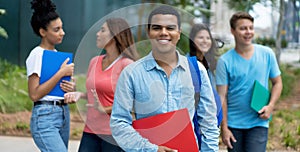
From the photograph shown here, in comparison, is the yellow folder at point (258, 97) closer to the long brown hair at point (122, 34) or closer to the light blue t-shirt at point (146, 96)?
the long brown hair at point (122, 34)

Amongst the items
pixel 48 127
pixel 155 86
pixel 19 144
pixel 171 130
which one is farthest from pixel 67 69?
pixel 19 144

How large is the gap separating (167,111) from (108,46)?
1310mm

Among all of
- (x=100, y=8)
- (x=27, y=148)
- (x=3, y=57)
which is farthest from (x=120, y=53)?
(x=100, y=8)

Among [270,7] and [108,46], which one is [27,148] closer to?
[108,46]

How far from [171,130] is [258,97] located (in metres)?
1.87

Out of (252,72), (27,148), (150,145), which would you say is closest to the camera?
(150,145)

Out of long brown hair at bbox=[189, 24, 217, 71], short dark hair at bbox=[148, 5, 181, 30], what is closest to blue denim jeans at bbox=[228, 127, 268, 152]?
long brown hair at bbox=[189, 24, 217, 71]

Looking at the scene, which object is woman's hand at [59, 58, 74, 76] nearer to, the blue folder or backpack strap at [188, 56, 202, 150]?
the blue folder

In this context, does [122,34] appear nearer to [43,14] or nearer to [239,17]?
[43,14]

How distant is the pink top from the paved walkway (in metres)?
3.09

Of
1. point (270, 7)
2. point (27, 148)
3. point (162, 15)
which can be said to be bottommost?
point (27, 148)

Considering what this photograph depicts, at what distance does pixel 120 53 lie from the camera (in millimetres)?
3809

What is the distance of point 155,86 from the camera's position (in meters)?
2.67

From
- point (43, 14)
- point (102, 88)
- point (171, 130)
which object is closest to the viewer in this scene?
point (171, 130)
